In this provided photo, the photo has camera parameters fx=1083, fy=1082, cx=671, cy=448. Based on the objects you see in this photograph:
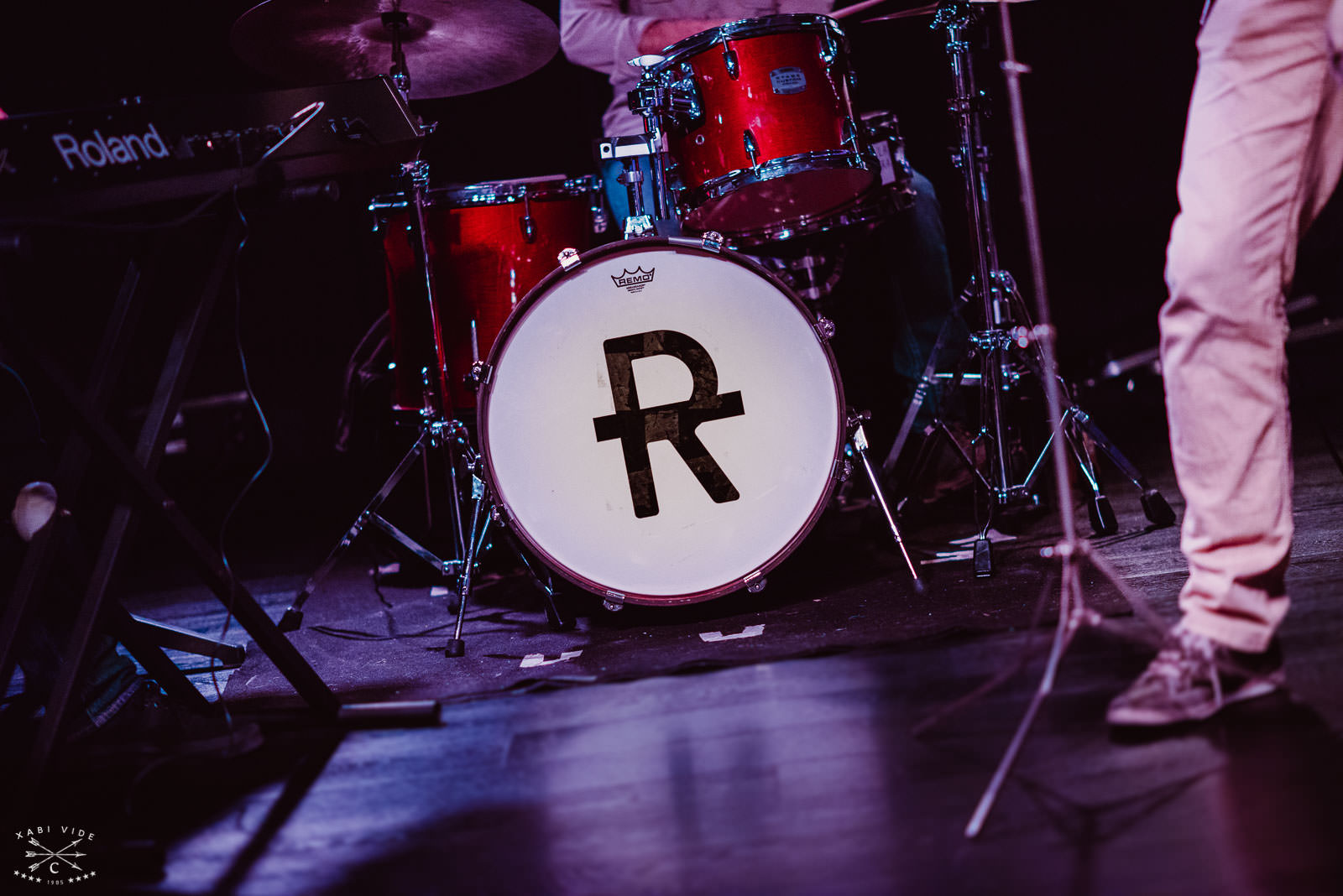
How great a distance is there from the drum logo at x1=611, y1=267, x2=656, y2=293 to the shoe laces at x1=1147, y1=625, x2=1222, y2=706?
137cm

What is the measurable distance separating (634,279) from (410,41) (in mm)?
1104

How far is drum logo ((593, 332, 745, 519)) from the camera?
97.6 inches

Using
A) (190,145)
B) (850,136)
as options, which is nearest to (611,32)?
(850,136)

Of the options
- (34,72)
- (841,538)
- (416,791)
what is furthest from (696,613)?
(34,72)

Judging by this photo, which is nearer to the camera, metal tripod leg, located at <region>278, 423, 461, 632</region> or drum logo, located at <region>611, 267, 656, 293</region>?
drum logo, located at <region>611, 267, 656, 293</region>

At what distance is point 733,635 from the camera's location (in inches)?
94.3

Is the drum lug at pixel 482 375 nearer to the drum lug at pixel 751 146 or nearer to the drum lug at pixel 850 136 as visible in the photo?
the drum lug at pixel 751 146

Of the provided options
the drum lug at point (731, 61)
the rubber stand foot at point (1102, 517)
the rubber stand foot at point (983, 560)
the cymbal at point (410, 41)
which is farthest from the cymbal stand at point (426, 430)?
the rubber stand foot at point (1102, 517)

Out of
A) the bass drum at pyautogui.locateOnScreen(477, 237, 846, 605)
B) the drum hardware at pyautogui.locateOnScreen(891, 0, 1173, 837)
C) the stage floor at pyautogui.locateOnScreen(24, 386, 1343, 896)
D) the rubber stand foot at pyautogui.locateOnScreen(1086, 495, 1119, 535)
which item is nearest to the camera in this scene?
the stage floor at pyautogui.locateOnScreen(24, 386, 1343, 896)

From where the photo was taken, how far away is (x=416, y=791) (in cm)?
165

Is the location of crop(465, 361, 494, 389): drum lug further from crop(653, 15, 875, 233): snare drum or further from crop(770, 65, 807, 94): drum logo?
crop(770, 65, 807, 94): drum logo

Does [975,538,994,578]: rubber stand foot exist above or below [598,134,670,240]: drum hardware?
below

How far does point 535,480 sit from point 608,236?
180 cm

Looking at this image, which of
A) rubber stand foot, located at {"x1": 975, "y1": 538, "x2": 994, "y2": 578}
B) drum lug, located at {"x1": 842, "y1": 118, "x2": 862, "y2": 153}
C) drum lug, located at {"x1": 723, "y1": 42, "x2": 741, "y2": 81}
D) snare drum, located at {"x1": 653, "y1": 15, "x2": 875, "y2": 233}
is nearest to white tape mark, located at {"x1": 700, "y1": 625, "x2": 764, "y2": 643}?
rubber stand foot, located at {"x1": 975, "y1": 538, "x2": 994, "y2": 578}
